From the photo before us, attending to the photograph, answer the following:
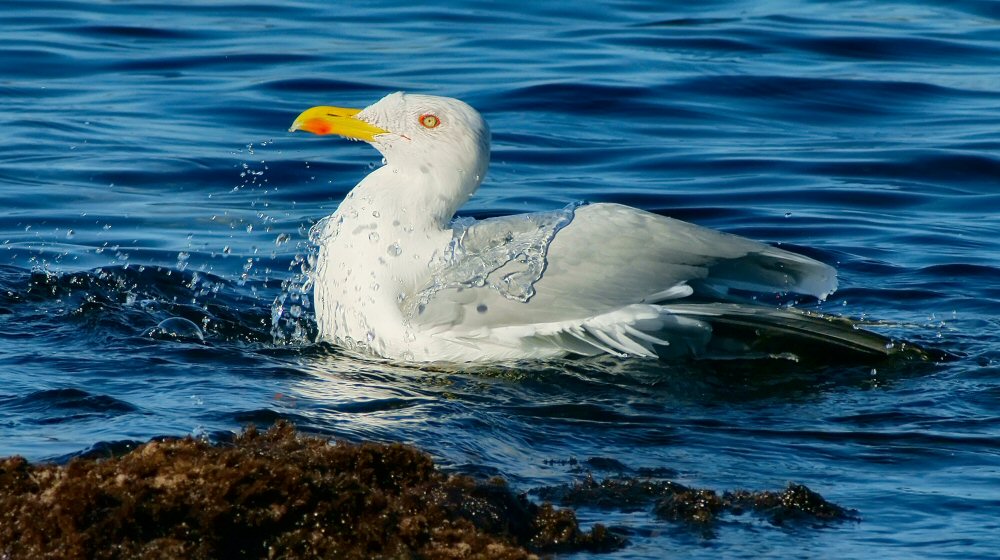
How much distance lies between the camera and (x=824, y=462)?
15.5 feet

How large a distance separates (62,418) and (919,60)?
10.0 metres

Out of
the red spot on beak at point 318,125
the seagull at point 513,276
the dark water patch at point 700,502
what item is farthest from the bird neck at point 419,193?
the dark water patch at point 700,502

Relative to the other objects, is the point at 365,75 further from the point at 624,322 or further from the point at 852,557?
the point at 852,557

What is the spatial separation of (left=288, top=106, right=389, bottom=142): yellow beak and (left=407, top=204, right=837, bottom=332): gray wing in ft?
1.93

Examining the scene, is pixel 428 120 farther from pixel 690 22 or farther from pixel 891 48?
pixel 690 22

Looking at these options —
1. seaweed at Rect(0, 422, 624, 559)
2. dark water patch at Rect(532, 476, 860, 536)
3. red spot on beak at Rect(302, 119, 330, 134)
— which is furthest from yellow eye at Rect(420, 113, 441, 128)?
seaweed at Rect(0, 422, 624, 559)

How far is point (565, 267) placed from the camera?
5.93 metres

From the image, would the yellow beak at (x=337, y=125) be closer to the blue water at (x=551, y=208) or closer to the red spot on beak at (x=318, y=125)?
the red spot on beak at (x=318, y=125)

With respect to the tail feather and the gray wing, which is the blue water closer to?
the tail feather

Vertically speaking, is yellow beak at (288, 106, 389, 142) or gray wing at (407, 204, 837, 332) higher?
yellow beak at (288, 106, 389, 142)

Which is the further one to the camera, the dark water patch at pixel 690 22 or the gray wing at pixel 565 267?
the dark water patch at pixel 690 22

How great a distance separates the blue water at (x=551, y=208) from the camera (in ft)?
15.7

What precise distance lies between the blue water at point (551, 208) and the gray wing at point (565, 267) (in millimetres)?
222

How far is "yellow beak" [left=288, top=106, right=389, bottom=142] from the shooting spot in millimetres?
6383
